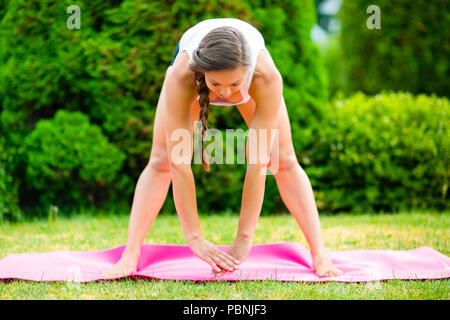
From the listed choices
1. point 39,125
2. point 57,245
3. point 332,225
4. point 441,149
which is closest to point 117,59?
point 39,125

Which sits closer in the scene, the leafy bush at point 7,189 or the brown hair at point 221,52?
the brown hair at point 221,52

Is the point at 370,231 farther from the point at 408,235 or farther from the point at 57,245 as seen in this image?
the point at 57,245

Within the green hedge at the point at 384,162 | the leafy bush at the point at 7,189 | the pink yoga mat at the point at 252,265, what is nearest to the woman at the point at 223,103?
the pink yoga mat at the point at 252,265

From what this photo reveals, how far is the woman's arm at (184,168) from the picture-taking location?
2.60 m

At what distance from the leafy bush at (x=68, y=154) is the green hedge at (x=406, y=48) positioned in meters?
4.88

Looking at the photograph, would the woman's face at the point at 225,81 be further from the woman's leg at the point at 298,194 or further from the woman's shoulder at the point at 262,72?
the woman's leg at the point at 298,194

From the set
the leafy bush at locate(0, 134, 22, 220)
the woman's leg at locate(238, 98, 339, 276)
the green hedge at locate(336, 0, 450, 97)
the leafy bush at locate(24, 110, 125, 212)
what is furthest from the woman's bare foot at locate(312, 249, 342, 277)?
the green hedge at locate(336, 0, 450, 97)

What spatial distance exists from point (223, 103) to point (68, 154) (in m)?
2.60

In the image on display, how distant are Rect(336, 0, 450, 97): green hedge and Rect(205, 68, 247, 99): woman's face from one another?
20.0ft

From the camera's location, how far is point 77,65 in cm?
502

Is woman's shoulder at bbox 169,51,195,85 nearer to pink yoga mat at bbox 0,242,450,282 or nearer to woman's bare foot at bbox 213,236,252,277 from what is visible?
woman's bare foot at bbox 213,236,252,277

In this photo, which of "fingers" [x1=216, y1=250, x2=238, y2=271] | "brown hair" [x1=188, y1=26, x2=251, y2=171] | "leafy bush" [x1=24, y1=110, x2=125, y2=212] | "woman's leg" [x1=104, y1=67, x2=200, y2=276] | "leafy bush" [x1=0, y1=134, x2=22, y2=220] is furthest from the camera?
"leafy bush" [x1=24, y1=110, x2=125, y2=212]

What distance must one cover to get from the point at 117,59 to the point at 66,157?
107 centimetres

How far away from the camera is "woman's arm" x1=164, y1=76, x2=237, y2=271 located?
8.52 ft
